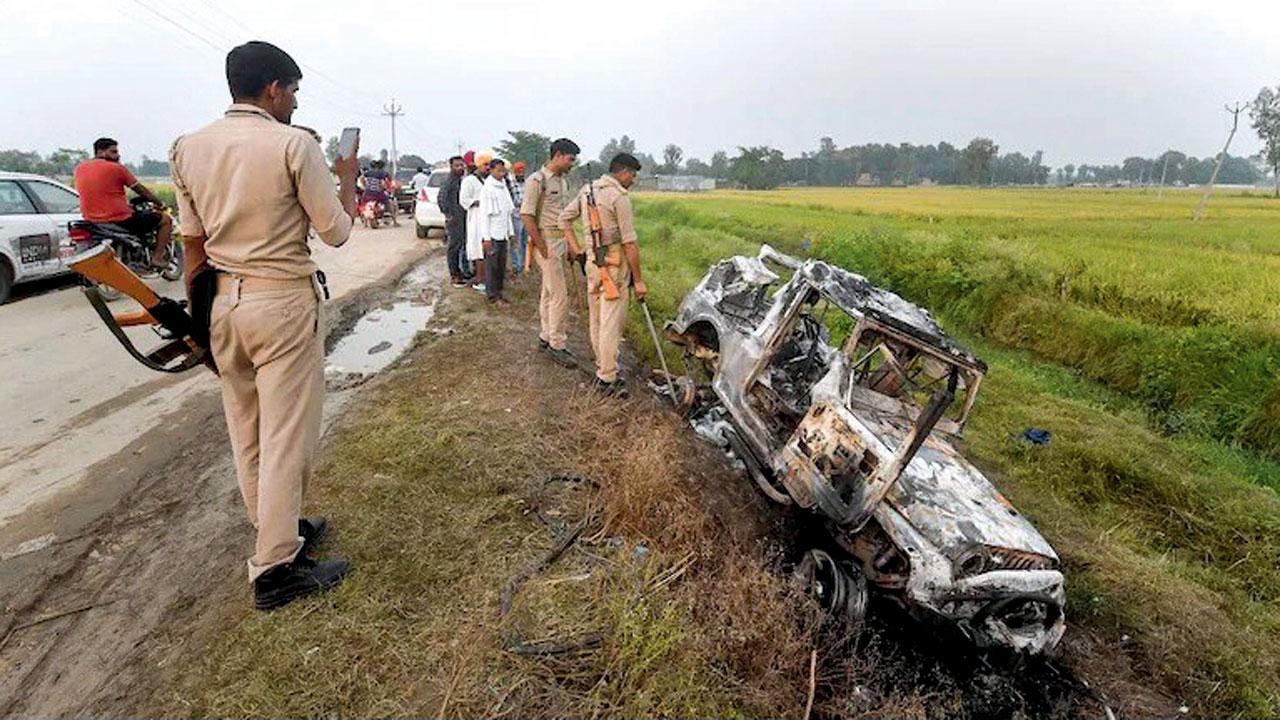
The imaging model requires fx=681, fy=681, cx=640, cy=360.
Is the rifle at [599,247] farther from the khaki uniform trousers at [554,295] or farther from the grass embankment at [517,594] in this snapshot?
the grass embankment at [517,594]

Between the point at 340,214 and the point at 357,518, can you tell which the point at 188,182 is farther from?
the point at 357,518

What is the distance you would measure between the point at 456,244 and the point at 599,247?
477cm

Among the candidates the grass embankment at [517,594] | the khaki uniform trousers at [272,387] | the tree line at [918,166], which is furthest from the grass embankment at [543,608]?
the tree line at [918,166]

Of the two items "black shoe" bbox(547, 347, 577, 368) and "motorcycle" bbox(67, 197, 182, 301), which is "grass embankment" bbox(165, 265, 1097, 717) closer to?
"black shoe" bbox(547, 347, 577, 368)

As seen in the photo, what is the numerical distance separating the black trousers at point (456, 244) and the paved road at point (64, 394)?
3805 millimetres

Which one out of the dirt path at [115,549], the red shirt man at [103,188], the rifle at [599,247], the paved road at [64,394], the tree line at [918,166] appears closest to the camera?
the dirt path at [115,549]

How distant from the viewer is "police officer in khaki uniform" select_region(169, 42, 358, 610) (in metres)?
2.43

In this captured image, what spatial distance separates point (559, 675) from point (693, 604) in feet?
2.18

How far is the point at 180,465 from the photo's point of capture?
4180 millimetres

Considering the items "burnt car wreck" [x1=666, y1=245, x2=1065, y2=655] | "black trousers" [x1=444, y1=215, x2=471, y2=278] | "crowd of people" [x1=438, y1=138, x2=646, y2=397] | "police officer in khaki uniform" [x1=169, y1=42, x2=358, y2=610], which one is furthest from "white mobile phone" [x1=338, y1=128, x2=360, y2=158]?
"black trousers" [x1=444, y1=215, x2=471, y2=278]

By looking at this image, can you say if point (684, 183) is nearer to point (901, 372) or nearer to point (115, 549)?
point (901, 372)

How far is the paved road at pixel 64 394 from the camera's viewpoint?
3.97 metres

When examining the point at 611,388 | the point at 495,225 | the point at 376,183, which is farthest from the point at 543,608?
the point at 376,183

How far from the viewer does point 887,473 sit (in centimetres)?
364
